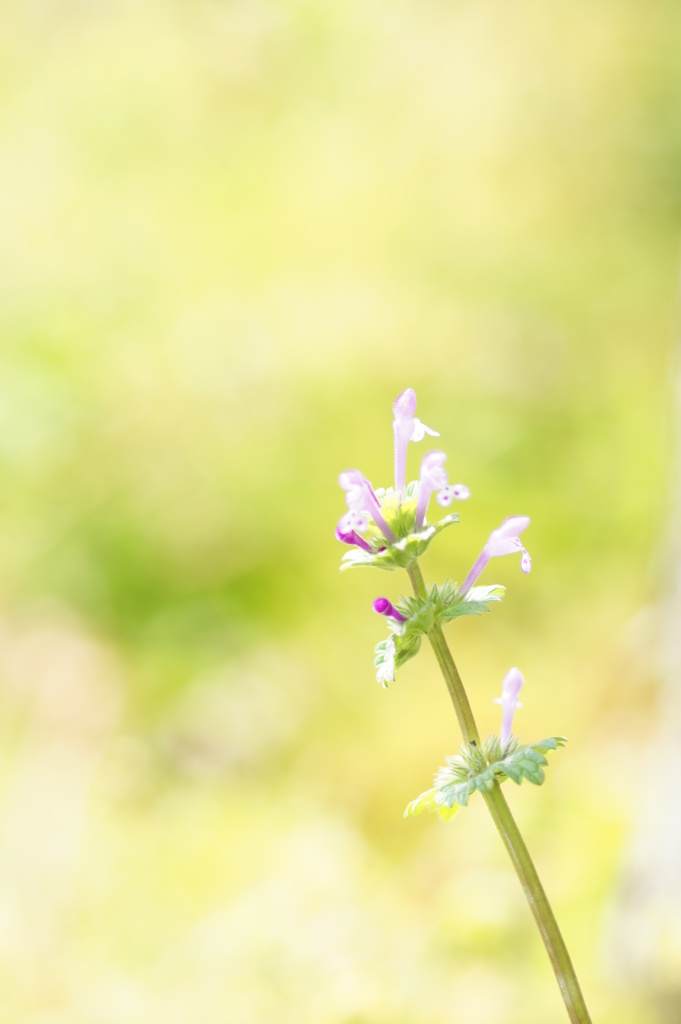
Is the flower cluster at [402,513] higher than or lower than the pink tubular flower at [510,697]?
higher

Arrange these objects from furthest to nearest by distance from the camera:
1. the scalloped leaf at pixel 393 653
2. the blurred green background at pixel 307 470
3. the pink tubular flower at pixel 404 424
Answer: the blurred green background at pixel 307 470 → the pink tubular flower at pixel 404 424 → the scalloped leaf at pixel 393 653

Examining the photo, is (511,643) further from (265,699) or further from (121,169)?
(121,169)

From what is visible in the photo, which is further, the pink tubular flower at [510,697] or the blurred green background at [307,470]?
the blurred green background at [307,470]

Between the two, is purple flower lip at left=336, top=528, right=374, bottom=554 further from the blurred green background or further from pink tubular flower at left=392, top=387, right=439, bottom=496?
the blurred green background

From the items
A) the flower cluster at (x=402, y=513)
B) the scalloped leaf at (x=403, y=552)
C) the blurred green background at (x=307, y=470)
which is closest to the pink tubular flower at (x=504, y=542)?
the flower cluster at (x=402, y=513)

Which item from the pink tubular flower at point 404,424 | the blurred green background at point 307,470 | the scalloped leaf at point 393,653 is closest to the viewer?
the scalloped leaf at point 393,653

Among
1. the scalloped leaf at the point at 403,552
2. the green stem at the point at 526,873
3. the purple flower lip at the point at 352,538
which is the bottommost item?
the green stem at the point at 526,873

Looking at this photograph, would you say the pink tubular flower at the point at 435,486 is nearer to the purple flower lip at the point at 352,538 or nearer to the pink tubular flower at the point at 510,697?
the purple flower lip at the point at 352,538

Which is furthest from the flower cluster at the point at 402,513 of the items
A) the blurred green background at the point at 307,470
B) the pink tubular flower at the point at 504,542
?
the blurred green background at the point at 307,470

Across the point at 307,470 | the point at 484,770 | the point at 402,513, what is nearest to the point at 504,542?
the point at 402,513
